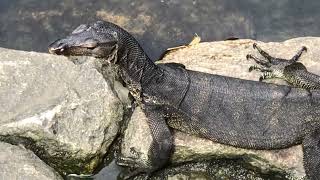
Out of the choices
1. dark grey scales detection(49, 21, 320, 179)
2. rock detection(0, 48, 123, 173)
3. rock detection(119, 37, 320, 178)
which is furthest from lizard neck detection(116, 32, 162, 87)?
rock detection(119, 37, 320, 178)

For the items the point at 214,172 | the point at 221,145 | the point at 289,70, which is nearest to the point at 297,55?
the point at 289,70

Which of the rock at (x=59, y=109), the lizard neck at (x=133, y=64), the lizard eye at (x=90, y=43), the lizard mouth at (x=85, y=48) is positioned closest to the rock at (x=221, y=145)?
the rock at (x=59, y=109)

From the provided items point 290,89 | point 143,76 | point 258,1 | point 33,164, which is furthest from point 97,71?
point 258,1

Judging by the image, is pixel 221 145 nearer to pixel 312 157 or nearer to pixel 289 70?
pixel 312 157

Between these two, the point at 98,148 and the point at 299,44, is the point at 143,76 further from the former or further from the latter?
the point at 299,44

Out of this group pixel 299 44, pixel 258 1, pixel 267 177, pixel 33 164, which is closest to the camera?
pixel 33 164

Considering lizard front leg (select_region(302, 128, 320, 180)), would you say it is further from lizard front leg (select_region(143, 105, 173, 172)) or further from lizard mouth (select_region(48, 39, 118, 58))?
lizard mouth (select_region(48, 39, 118, 58))

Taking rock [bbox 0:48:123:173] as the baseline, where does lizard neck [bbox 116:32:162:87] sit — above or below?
above
